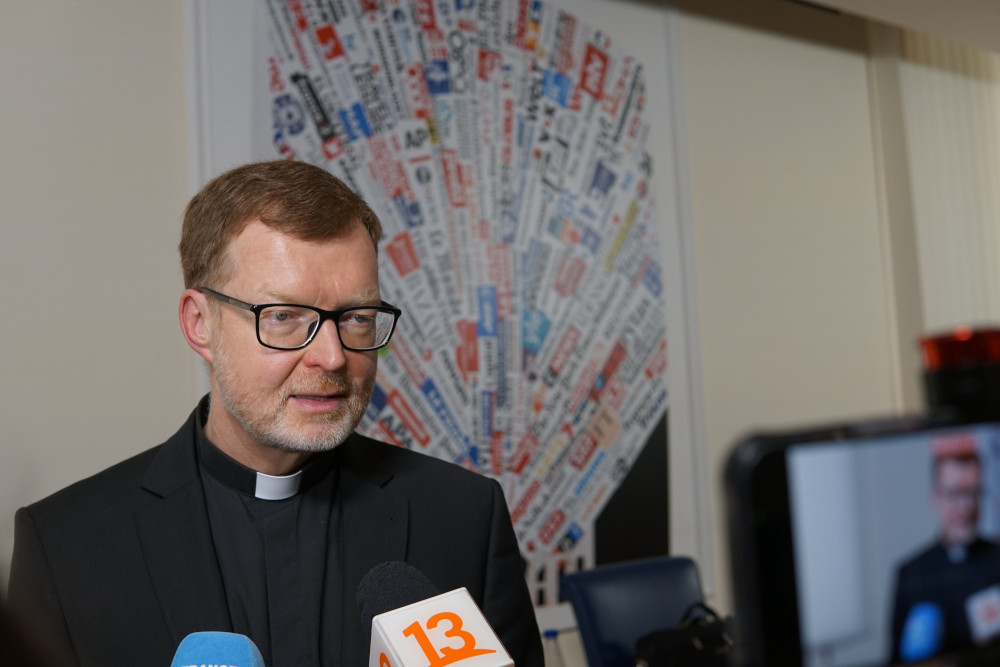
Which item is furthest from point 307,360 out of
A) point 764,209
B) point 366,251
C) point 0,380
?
point 764,209

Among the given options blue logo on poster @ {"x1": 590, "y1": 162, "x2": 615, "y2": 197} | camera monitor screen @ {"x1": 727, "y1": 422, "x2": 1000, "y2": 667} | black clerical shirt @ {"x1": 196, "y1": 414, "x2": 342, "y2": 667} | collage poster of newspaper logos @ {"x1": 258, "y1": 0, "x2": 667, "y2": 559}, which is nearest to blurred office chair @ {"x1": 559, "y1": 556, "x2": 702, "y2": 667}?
collage poster of newspaper logos @ {"x1": 258, "y1": 0, "x2": 667, "y2": 559}

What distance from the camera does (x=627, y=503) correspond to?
3379 mm

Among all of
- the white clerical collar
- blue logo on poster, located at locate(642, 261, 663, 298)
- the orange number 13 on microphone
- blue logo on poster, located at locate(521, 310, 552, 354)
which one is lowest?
the orange number 13 on microphone

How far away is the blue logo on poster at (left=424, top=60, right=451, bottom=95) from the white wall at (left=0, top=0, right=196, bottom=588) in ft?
2.57

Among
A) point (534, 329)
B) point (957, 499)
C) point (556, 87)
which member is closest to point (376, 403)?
point (534, 329)

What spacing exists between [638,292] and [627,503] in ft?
2.48

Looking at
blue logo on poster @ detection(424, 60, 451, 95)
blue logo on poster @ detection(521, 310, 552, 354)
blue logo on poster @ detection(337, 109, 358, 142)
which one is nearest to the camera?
blue logo on poster @ detection(337, 109, 358, 142)

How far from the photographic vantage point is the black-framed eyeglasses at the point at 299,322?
160 centimetres

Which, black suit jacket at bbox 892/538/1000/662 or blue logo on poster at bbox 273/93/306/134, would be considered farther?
blue logo on poster at bbox 273/93/306/134

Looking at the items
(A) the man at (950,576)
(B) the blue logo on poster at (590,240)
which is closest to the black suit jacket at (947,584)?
(A) the man at (950,576)

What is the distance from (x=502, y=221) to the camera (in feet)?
10.3

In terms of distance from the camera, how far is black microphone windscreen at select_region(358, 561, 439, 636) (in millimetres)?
1316

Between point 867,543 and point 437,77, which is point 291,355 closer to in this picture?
point 867,543

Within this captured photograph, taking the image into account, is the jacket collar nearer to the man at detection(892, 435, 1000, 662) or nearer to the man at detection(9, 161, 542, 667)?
the man at detection(9, 161, 542, 667)
